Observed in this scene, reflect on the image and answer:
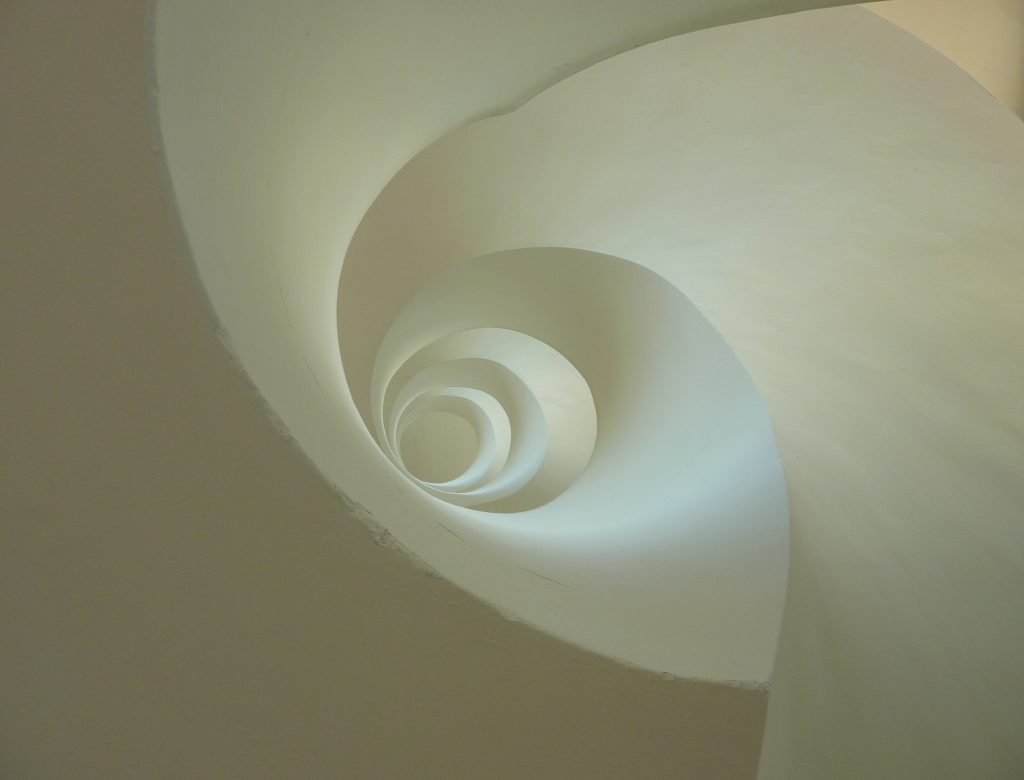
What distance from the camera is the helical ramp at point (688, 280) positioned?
151 cm

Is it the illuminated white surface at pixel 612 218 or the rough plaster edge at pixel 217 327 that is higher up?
the illuminated white surface at pixel 612 218

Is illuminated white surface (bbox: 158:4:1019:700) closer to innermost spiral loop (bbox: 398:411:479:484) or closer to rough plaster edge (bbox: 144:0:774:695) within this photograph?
rough plaster edge (bbox: 144:0:774:695)

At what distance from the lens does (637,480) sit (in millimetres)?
4133

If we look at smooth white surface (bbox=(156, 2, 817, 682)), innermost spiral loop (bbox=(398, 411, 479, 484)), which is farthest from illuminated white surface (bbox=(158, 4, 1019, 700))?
innermost spiral loop (bbox=(398, 411, 479, 484))

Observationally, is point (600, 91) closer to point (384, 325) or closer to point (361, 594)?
point (384, 325)

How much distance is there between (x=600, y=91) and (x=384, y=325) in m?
2.40

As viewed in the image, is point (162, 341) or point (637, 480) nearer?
point (162, 341)

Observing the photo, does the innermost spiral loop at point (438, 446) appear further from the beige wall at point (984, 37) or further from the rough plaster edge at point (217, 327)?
the rough plaster edge at point (217, 327)

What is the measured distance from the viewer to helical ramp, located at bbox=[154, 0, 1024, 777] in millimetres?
1514

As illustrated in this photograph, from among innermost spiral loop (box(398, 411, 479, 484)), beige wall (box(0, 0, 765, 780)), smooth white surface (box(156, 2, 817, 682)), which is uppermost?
innermost spiral loop (box(398, 411, 479, 484))

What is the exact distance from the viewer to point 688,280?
436 centimetres

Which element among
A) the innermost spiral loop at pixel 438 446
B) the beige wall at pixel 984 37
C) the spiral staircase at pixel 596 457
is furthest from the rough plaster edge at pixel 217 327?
the innermost spiral loop at pixel 438 446

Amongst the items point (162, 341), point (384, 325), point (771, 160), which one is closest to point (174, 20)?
point (162, 341)

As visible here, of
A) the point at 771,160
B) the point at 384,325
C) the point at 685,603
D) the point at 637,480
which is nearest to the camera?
the point at 685,603
